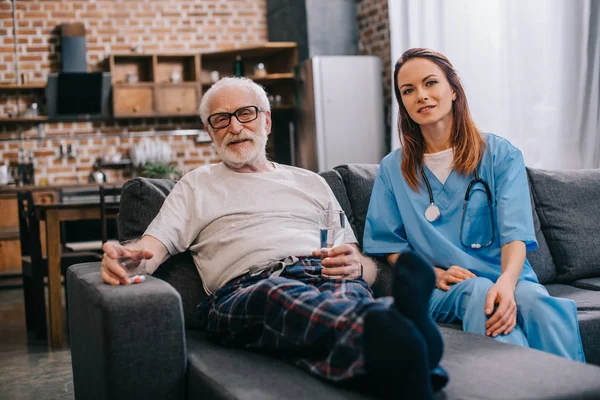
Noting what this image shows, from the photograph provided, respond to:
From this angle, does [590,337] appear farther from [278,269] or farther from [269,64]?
[269,64]

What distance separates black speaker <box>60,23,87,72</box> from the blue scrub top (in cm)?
511

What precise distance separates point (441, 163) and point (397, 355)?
3.57 ft

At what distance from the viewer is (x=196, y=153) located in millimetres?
7141

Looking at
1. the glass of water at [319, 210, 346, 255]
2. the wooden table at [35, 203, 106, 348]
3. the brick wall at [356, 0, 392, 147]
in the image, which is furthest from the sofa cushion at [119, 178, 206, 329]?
the brick wall at [356, 0, 392, 147]

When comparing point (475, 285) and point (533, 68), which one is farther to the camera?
point (533, 68)

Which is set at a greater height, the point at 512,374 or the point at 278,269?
the point at 278,269

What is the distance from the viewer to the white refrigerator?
593 cm

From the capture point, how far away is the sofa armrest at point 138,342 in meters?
1.61

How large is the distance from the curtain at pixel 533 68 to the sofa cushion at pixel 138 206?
8.33 ft

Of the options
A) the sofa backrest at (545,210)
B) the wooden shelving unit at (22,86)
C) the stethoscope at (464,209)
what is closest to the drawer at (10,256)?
the wooden shelving unit at (22,86)

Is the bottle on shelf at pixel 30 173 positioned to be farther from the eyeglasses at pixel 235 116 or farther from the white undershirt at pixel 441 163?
the white undershirt at pixel 441 163

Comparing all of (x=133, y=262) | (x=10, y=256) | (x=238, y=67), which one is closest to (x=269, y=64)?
(x=238, y=67)

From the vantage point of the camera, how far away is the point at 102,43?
22.7 ft

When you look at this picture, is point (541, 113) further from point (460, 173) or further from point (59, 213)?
point (59, 213)
